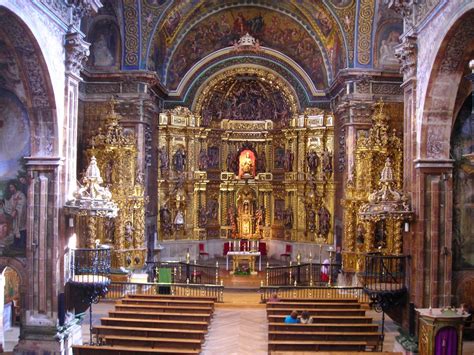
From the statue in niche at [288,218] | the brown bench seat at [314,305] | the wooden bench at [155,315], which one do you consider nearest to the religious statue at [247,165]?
the statue in niche at [288,218]

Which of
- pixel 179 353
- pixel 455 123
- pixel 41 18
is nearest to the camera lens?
pixel 179 353

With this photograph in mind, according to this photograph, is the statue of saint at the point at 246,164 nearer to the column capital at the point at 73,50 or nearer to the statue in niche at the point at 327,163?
the statue in niche at the point at 327,163

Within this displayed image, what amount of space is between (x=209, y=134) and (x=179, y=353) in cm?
1725

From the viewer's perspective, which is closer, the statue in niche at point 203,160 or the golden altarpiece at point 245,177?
the golden altarpiece at point 245,177

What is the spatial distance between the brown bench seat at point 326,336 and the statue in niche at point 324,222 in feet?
38.5

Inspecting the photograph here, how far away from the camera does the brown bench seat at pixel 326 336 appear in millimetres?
13047

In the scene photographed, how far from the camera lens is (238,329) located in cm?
1492

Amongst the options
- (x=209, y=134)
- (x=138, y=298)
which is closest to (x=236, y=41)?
(x=209, y=134)

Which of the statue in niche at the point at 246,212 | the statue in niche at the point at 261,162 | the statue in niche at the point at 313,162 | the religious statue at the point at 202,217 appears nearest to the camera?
the statue in niche at the point at 313,162

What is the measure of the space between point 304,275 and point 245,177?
6.58 metres

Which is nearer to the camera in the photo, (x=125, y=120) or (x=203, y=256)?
(x=125, y=120)

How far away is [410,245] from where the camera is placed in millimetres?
13250

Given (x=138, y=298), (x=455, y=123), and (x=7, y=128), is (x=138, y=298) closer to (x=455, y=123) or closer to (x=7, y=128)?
(x=7, y=128)

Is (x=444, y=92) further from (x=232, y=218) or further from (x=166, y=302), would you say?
(x=232, y=218)
